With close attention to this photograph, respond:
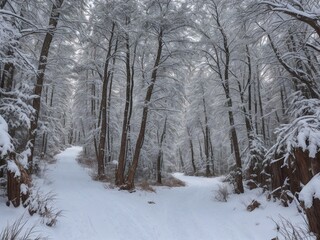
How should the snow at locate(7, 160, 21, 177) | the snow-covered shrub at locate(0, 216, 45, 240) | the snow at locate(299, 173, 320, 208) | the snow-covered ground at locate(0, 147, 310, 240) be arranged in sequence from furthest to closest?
the snow-covered ground at locate(0, 147, 310, 240) < the snow at locate(7, 160, 21, 177) < the snow at locate(299, 173, 320, 208) < the snow-covered shrub at locate(0, 216, 45, 240)

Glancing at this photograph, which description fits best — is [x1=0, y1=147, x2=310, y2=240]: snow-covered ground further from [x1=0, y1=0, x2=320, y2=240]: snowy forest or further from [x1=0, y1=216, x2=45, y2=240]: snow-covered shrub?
[x1=0, y1=216, x2=45, y2=240]: snow-covered shrub

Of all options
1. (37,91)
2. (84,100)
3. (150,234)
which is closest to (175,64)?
(37,91)

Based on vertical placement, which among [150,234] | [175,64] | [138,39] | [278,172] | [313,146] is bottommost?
[150,234]

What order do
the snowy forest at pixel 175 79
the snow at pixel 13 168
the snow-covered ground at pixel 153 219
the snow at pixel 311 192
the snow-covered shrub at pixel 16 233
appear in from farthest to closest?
the snow-covered ground at pixel 153 219 < the snow at pixel 13 168 < the snowy forest at pixel 175 79 < the snow at pixel 311 192 < the snow-covered shrub at pixel 16 233

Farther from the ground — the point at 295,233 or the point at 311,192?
the point at 311,192

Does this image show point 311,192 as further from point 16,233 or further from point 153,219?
point 153,219

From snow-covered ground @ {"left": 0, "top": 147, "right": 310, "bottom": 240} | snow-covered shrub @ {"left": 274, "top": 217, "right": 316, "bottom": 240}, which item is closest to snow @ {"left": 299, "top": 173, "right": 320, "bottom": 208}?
snow-covered shrub @ {"left": 274, "top": 217, "right": 316, "bottom": 240}

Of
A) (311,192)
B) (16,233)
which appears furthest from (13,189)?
(311,192)

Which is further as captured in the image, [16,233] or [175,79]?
[175,79]

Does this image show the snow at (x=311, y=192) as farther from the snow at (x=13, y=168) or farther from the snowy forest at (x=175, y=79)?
the snow at (x=13, y=168)

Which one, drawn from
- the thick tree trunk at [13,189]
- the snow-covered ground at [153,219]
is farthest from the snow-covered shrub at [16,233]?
the thick tree trunk at [13,189]

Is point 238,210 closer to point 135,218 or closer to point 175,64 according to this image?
point 135,218

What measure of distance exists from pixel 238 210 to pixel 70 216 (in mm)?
5847

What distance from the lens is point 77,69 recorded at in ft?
52.5
